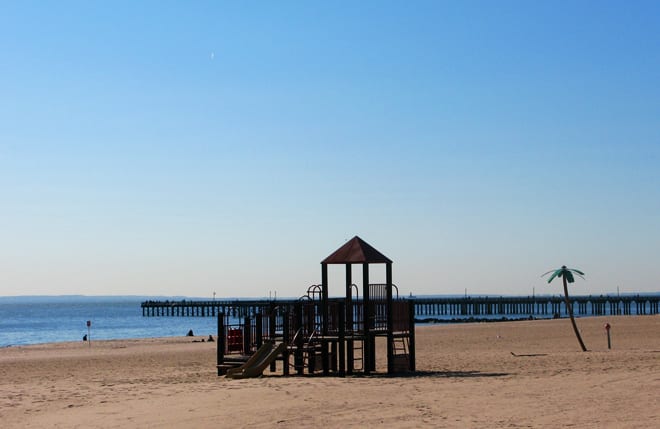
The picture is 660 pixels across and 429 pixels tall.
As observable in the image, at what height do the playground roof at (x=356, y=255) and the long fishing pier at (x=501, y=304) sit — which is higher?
the playground roof at (x=356, y=255)

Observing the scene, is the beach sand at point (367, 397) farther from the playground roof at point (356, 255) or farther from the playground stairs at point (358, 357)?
the playground roof at point (356, 255)

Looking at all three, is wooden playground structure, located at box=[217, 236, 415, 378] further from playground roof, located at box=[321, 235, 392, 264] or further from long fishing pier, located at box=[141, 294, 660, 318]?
long fishing pier, located at box=[141, 294, 660, 318]

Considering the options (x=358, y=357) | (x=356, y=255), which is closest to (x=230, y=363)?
(x=356, y=255)

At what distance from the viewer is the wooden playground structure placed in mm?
20500

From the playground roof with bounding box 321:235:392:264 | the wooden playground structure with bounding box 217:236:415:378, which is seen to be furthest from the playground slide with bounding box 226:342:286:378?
the playground roof with bounding box 321:235:392:264

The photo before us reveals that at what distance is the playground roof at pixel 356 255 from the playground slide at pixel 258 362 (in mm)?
2595

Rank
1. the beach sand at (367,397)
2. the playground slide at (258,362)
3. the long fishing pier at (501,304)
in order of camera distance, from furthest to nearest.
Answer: the long fishing pier at (501,304) < the playground slide at (258,362) < the beach sand at (367,397)

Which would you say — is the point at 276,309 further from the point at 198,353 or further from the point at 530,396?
the point at 198,353

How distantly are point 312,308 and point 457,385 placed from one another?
5084mm

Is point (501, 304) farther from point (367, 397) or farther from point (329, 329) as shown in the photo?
point (367, 397)

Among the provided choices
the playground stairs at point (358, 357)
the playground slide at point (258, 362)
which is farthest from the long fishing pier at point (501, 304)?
the playground slide at point (258, 362)

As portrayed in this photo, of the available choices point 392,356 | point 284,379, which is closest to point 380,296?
point 392,356

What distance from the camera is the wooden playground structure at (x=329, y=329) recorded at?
67.3ft

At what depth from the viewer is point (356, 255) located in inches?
832
